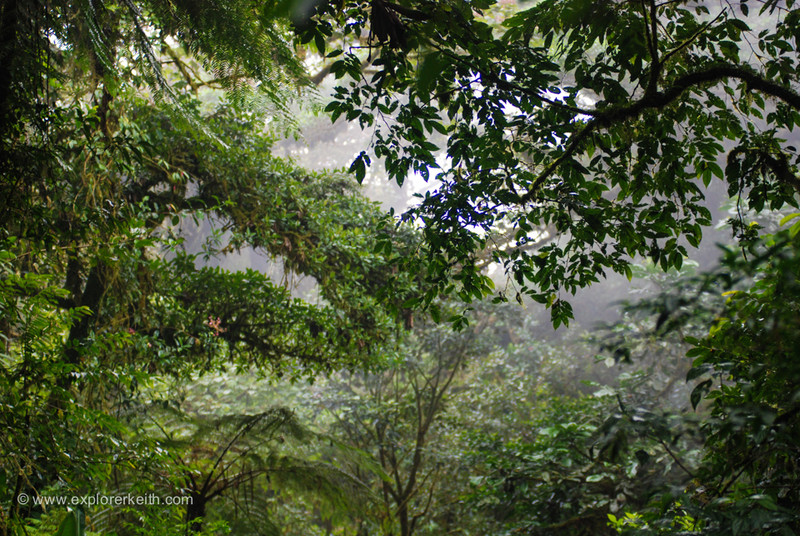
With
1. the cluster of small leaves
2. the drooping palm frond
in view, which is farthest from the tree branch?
the drooping palm frond

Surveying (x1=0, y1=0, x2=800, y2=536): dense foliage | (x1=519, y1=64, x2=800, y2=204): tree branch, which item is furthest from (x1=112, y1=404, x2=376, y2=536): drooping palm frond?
(x1=519, y1=64, x2=800, y2=204): tree branch

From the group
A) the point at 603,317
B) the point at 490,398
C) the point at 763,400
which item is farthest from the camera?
the point at 603,317

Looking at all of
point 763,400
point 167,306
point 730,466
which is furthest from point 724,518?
point 167,306

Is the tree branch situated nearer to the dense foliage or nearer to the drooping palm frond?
the dense foliage

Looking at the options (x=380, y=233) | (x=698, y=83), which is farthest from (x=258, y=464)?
(x=698, y=83)

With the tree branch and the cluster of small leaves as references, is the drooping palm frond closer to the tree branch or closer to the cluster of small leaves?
the cluster of small leaves

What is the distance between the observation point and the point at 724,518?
129 centimetres

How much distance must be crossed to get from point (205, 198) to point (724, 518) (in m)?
Result: 3.47

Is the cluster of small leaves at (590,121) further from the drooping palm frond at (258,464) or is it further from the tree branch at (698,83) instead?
the drooping palm frond at (258,464)

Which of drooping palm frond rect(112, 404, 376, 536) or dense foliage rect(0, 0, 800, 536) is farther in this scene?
drooping palm frond rect(112, 404, 376, 536)

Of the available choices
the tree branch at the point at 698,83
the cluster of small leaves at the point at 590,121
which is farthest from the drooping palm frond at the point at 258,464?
the tree branch at the point at 698,83

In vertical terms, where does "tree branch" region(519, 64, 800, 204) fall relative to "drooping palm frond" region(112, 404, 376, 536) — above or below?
above

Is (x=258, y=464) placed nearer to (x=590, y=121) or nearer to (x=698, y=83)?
(x=590, y=121)

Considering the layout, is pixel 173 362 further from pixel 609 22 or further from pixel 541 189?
pixel 609 22
